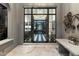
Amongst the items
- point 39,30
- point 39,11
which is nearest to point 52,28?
point 39,30

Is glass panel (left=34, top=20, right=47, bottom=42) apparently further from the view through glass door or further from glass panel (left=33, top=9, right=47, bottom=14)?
glass panel (left=33, top=9, right=47, bottom=14)

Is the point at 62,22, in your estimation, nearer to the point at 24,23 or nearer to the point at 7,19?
the point at 24,23

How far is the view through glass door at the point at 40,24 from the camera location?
373 cm

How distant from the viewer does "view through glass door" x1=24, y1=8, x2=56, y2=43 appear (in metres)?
3.73

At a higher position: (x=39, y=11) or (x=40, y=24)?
(x=39, y=11)

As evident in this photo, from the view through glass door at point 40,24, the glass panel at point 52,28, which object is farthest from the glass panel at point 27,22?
the glass panel at point 52,28

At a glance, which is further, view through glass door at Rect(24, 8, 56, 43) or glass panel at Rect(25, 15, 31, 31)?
glass panel at Rect(25, 15, 31, 31)

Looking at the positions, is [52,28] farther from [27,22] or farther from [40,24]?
[27,22]

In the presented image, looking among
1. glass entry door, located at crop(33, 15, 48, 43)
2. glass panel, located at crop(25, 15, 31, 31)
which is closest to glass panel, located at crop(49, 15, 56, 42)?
glass entry door, located at crop(33, 15, 48, 43)

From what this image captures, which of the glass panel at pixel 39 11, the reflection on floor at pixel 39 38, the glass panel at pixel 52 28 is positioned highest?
the glass panel at pixel 39 11

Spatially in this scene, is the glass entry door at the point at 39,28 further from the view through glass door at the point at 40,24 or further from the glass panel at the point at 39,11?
the glass panel at the point at 39,11

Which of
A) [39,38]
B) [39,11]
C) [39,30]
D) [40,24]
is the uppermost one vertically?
[39,11]

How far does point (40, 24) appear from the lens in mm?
3643

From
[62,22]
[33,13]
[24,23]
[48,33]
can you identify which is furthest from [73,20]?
[24,23]
